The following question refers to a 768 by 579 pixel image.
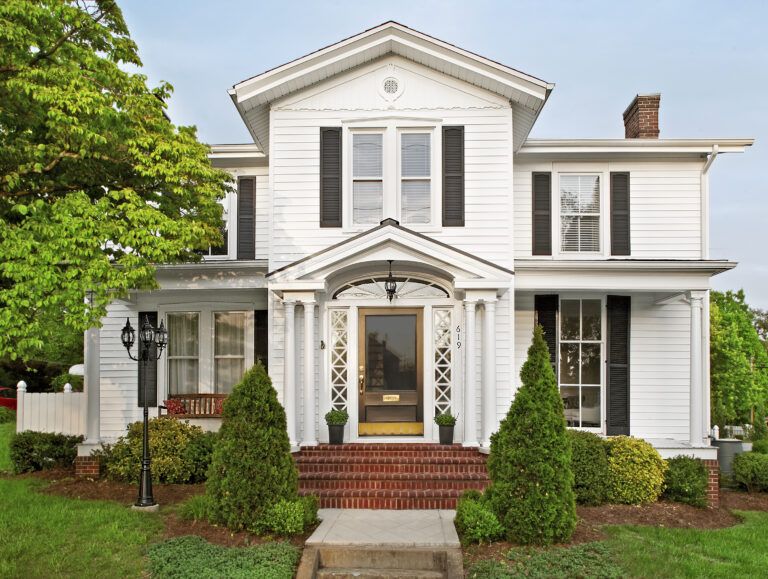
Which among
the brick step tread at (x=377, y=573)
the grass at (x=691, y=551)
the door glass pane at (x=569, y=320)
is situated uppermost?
the door glass pane at (x=569, y=320)

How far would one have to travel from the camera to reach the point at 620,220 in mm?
12664

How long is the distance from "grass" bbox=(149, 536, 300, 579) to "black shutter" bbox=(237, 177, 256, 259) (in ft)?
21.4

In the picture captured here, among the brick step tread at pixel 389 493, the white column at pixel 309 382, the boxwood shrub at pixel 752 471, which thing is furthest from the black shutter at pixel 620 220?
the white column at pixel 309 382

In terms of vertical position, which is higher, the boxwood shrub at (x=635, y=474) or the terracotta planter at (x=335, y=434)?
the terracotta planter at (x=335, y=434)

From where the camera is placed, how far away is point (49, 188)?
917cm

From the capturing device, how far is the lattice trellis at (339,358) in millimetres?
11141

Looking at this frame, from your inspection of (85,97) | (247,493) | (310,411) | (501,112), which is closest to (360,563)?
(247,493)

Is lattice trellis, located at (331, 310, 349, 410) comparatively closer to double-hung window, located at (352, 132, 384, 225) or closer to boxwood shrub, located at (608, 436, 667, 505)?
double-hung window, located at (352, 132, 384, 225)

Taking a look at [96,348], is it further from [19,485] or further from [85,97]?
[85,97]

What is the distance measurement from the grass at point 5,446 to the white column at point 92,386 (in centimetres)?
216

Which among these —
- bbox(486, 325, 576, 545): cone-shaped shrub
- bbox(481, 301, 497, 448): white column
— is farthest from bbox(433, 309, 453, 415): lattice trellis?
bbox(486, 325, 576, 545): cone-shaped shrub

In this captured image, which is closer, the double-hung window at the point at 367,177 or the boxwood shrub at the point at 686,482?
the boxwood shrub at the point at 686,482

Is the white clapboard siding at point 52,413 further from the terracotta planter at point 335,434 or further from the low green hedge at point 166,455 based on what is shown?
the terracotta planter at point 335,434

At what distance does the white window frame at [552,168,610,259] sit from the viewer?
12.6 meters
